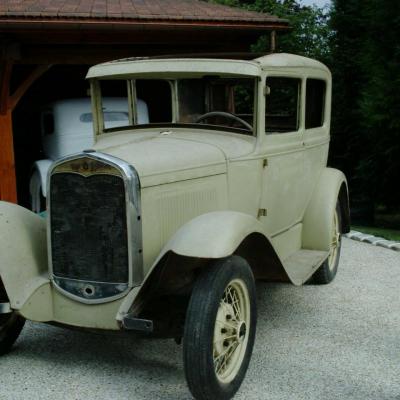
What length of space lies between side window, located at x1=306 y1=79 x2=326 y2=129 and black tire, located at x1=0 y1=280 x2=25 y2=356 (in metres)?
2.61

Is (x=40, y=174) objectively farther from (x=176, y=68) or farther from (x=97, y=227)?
(x=97, y=227)

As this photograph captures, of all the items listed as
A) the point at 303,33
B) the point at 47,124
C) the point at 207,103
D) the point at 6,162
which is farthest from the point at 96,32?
the point at 303,33

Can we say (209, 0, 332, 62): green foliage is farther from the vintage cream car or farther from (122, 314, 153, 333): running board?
(122, 314, 153, 333): running board

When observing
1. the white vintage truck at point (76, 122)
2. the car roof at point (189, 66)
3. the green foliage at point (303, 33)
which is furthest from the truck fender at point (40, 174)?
the green foliage at point (303, 33)

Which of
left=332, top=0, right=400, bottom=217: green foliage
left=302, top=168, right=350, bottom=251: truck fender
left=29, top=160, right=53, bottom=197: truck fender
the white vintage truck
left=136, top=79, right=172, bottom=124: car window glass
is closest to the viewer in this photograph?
left=302, top=168, right=350, bottom=251: truck fender

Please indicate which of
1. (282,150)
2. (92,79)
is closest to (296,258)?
(282,150)

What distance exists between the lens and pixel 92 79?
13.4 feet

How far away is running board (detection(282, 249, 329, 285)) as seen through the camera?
12.8ft

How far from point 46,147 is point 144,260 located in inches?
244

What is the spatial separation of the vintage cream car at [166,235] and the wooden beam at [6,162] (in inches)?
145

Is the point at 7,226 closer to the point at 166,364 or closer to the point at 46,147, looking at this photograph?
the point at 166,364

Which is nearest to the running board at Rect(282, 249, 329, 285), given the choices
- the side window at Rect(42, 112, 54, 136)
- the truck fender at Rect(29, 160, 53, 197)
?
the truck fender at Rect(29, 160, 53, 197)

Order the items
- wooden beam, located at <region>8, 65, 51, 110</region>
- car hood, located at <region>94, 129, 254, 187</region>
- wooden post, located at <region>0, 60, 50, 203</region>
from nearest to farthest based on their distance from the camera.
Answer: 1. car hood, located at <region>94, 129, 254, 187</region>
2. wooden post, located at <region>0, 60, 50, 203</region>
3. wooden beam, located at <region>8, 65, 51, 110</region>

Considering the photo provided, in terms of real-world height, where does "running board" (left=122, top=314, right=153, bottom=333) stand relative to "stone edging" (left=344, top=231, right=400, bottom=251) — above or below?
above
